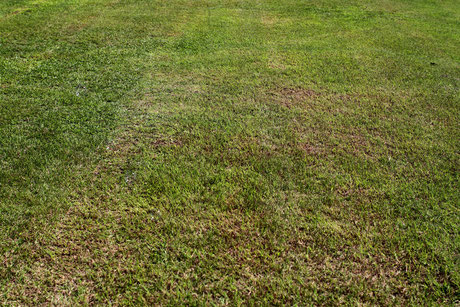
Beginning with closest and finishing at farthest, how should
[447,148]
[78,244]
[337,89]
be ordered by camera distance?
[78,244]
[447,148]
[337,89]

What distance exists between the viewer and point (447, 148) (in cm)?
326

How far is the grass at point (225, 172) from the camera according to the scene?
206 centimetres

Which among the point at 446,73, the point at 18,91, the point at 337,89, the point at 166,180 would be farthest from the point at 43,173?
the point at 446,73

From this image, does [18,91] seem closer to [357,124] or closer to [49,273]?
[49,273]

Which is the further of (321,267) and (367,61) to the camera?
(367,61)

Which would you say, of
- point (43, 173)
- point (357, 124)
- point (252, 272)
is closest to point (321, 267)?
point (252, 272)

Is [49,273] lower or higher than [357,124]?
lower

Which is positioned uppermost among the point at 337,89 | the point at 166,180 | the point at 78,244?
the point at 337,89

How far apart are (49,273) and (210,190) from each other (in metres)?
1.37

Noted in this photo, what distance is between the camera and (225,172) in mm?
2869

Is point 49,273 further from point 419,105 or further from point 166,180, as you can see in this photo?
point 419,105

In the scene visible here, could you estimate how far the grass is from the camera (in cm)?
206

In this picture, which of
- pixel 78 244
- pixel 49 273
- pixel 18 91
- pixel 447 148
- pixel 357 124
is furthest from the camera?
pixel 18 91

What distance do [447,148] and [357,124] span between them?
3.20ft
